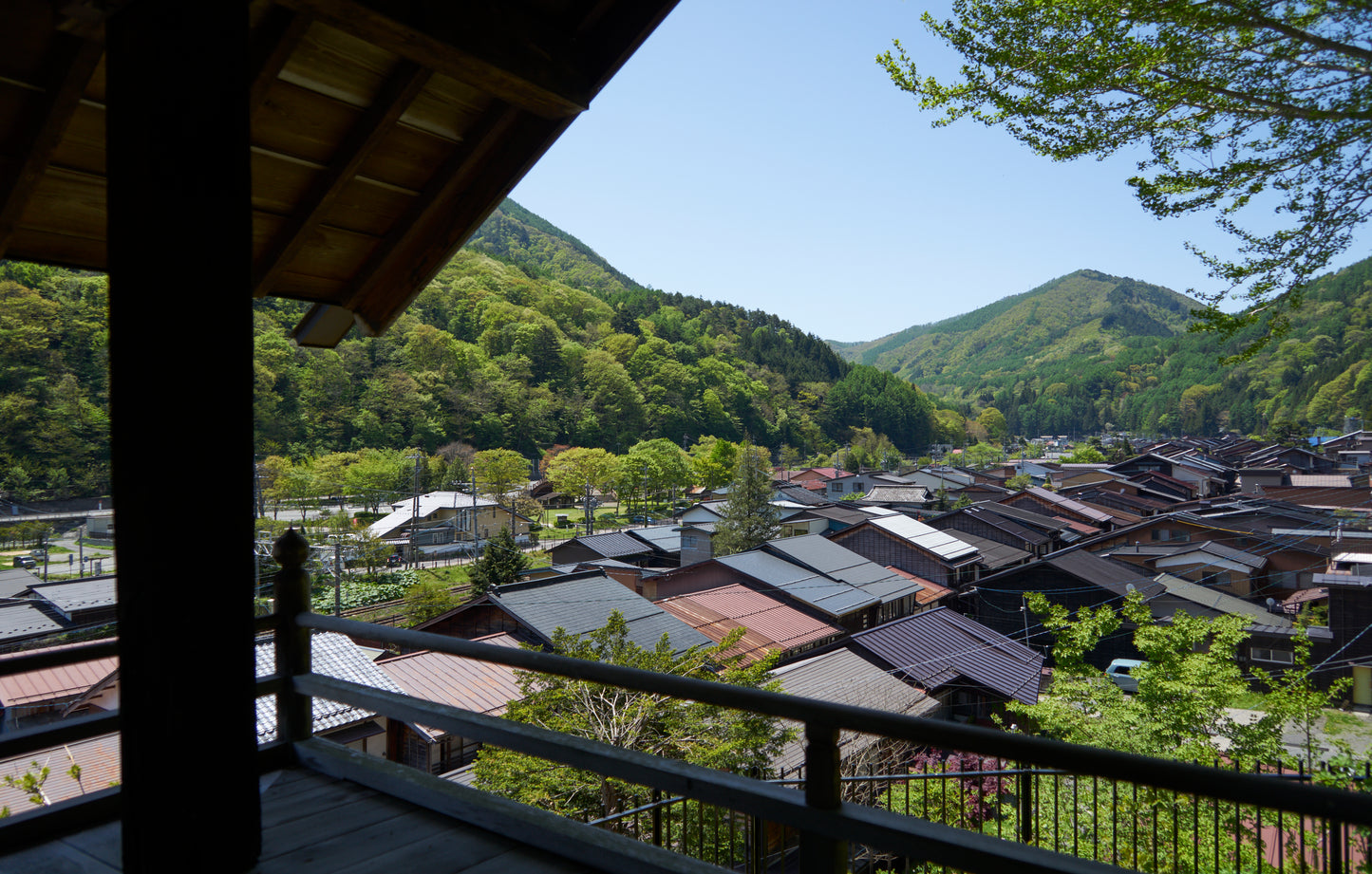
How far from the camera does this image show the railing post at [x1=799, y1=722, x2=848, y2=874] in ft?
4.23

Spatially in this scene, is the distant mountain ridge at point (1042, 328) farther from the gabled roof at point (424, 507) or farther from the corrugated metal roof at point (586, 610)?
the gabled roof at point (424, 507)

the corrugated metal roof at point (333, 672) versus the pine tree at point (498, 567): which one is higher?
the corrugated metal roof at point (333, 672)

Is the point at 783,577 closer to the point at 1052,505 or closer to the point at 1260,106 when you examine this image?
the point at 1260,106

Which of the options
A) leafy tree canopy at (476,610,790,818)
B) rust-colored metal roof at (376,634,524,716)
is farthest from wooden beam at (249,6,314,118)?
rust-colored metal roof at (376,634,524,716)

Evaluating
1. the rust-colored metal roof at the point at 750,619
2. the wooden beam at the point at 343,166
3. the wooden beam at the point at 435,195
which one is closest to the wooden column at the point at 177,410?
the wooden beam at the point at 343,166

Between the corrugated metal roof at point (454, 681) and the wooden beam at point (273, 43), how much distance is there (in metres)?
7.24

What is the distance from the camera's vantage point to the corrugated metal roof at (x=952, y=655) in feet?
38.9

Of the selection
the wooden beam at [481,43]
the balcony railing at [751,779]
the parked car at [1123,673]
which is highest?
the wooden beam at [481,43]

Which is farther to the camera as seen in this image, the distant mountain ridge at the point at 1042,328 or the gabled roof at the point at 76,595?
the distant mountain ridge at the point at 1042,328

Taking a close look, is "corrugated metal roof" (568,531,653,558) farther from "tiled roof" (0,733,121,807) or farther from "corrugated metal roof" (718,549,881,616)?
"tiled roof" (0,733,121,807)

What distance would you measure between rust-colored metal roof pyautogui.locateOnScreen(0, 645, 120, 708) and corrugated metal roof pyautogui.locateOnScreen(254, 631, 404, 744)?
2.29m

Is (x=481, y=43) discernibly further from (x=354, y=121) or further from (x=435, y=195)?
(x=435, y=195)

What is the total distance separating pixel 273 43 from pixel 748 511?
25605 mm

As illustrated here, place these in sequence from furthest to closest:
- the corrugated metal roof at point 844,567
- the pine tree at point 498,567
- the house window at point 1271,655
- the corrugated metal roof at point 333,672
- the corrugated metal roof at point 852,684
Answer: the pine tree at point 498,567
the corrugated metal roof at point 844,567
the house window at point 1271,655
the corrugated metal roof at point 852,684
the corrugated metal roof at point 333,672
